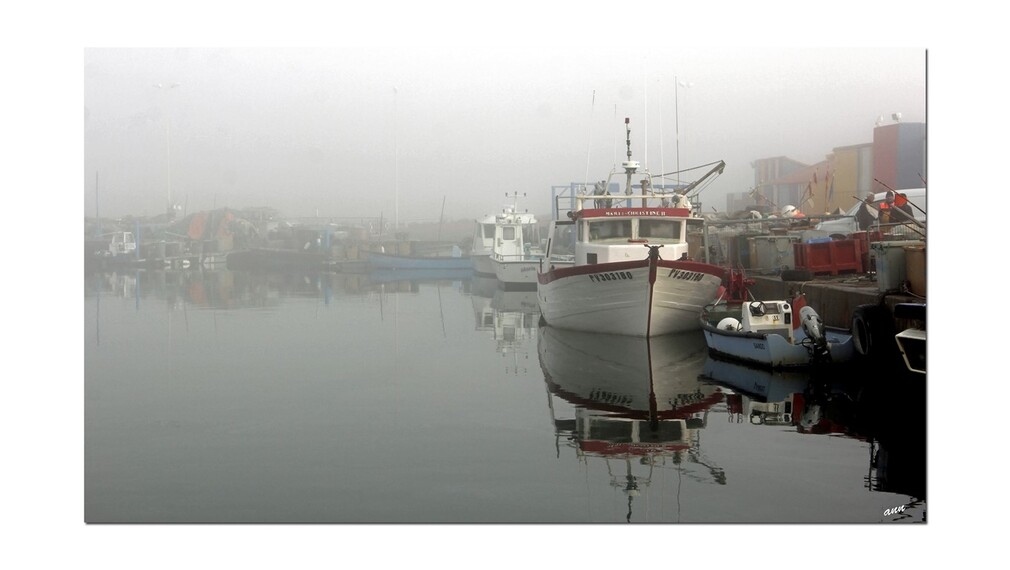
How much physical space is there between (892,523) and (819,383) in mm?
6510

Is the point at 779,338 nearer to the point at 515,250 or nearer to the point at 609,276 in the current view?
the point at 609,276

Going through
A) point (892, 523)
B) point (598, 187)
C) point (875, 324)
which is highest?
point (598, 187)

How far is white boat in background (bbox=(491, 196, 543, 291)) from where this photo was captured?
38.8 metres

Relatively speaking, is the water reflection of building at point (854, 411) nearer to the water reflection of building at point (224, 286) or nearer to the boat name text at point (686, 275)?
the boat name text at point (686, 275)

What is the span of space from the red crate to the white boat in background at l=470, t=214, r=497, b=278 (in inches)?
987

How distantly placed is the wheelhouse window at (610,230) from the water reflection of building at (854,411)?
186 inches

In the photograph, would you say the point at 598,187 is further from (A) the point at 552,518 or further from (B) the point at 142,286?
(B) the point at 142,286

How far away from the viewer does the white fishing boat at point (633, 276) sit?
18.5 m

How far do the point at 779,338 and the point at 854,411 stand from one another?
3.11 m

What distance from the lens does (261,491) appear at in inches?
337

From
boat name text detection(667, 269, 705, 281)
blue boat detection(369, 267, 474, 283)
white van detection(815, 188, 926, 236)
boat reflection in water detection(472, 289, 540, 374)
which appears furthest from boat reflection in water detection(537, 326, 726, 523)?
blue boat detection(369, 267, 474, 283)

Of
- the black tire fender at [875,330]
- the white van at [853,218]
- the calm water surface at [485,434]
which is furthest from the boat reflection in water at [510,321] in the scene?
the white van at [853,218]

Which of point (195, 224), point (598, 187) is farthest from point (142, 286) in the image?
point (598, 187)

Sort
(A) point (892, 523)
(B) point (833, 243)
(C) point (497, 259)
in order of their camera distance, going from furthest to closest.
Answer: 1. (C) point (497, 259)
2. (B) point (833, 243)
3. (A) point (892, 523)
